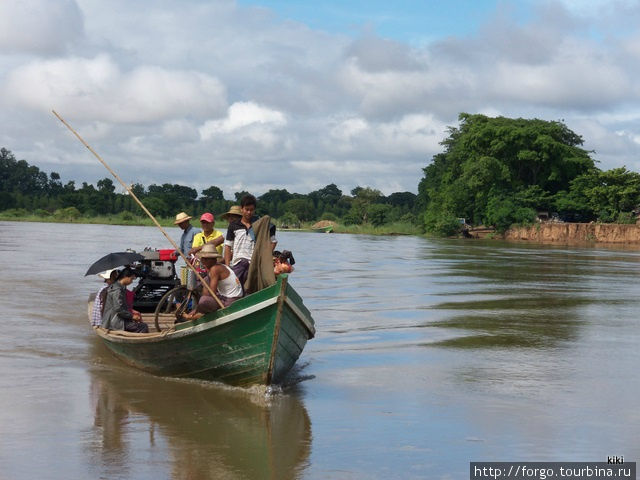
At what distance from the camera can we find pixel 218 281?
830cm

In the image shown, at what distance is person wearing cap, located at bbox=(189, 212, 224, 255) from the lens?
985 cm

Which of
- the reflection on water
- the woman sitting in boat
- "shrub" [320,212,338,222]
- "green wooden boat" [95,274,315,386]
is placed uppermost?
"shrub" [320,212,338,222]

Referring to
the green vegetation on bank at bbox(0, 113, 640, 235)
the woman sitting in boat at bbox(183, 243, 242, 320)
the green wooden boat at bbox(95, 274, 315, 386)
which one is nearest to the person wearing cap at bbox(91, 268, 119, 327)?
the green wooden boat at bbox(95, 274, 315, 386)

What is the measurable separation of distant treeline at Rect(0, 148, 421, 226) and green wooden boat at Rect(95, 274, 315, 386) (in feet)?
247

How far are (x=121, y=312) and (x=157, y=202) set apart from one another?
84237 millimetres

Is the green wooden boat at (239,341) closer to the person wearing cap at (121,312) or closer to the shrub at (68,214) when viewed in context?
the person wearing cap at (121,312)

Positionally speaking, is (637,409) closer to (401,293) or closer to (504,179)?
(401,293)

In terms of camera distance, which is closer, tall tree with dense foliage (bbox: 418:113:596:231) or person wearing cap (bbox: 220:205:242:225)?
person wearing cap (bbox: 220:205:242:225)

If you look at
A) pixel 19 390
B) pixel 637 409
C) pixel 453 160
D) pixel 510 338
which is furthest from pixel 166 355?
pixel 453 160

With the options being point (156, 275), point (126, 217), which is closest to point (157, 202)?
point (126, 217)

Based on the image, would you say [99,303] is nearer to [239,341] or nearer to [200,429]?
[239,341]

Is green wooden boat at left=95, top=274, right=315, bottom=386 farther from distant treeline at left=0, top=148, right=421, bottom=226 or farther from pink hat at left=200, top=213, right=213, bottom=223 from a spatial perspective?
distant treeline at left=0, top=148, right=421, bottom=226

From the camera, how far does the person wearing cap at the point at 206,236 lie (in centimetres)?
985

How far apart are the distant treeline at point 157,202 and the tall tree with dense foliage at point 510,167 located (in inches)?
800
